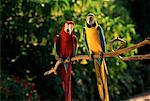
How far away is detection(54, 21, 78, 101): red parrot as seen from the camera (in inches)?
145

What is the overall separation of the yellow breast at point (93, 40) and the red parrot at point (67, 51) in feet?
0.56


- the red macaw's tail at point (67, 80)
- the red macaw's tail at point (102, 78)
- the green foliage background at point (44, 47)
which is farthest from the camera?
the green foliage background at point (44, 47)

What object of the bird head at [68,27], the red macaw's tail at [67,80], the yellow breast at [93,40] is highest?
the bird head at [68,27]

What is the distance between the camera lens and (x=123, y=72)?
283 inches

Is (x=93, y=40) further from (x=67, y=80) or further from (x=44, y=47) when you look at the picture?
(x=44, y=47)

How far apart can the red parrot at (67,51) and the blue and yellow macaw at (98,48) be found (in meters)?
0.15

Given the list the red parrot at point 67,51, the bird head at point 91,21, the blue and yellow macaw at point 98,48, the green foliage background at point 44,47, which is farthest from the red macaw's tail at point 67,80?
the green foliage background at point 44,47

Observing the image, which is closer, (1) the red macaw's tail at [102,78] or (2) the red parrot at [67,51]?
(1) the red macaw's tail at [102,78]

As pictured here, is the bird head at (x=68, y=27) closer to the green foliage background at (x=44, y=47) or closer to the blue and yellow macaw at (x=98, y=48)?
the blue and yellow macaw at (x=98, y=48)

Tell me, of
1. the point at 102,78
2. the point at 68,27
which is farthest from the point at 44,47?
the point at 102,78

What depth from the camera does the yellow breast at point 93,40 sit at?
11.6ft

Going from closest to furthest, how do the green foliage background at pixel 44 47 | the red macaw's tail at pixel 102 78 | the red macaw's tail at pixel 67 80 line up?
the red macaw's tail at pixel 102 78, the red macaw's tail at pixel 67 80, the green foliage background at pixel 44 47

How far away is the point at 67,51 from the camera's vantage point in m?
3.69

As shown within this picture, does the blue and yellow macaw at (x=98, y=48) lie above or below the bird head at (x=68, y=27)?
below
